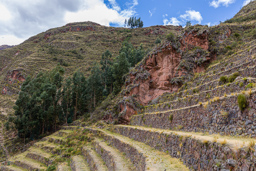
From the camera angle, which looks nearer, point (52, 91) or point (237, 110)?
point (237, 110)

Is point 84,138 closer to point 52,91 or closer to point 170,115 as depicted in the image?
point 170,115

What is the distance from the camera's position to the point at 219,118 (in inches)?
392

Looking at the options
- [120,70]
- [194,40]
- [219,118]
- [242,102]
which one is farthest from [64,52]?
[242,102]

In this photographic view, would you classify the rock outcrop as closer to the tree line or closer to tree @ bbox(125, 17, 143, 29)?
the tree line

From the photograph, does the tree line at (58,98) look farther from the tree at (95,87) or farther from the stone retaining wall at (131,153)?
the stone retaining wall at (131,153)

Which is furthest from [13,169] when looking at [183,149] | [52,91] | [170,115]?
[183,149]

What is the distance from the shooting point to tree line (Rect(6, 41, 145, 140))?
38719 millimetres

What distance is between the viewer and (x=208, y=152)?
7.11 m

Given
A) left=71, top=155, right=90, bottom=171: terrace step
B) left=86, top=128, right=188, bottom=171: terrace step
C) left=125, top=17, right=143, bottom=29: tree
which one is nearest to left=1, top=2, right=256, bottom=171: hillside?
left=86, top=128, right=188, bottom=171: terrace step

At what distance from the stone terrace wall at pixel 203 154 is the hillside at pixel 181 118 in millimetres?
29

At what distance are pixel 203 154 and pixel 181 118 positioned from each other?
641cm

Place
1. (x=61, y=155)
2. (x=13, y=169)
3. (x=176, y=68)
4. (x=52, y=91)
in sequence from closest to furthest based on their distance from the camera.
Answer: (x=61, y=155) → (x=13, y=169) → (x=176, y=68) → (x=52, y=91)

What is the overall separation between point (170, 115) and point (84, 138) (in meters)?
16.6

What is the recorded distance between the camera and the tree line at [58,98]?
38.7 metres
